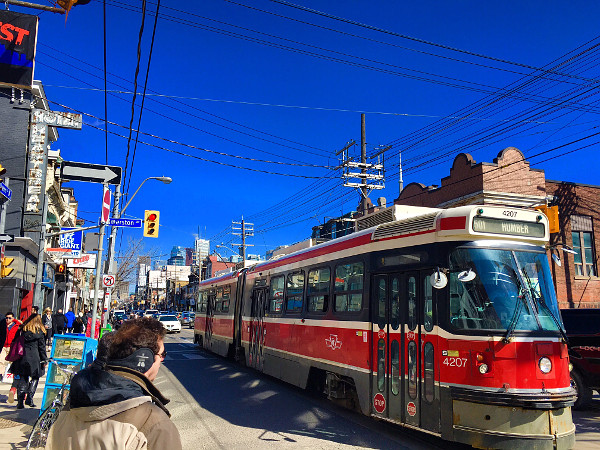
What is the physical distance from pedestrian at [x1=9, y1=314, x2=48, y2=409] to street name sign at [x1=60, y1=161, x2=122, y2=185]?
4.03 meters

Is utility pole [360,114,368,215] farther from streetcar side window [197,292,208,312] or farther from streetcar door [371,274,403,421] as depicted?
streetcar door [371,274,403,421]

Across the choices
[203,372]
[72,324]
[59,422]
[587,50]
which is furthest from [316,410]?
[72,324]

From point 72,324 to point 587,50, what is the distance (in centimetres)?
2033

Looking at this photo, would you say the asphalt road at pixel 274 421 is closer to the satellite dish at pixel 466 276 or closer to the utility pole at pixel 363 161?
the satellite dish at pixel 466 276

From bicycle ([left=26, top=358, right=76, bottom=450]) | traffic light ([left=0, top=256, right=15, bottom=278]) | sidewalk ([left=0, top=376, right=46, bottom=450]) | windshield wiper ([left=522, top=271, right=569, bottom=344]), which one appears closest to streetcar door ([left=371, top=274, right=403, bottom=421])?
windshield wiper ([left=522, top=271, right=569, bottom=344])

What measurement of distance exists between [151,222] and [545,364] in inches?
612

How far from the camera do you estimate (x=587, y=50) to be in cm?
1152

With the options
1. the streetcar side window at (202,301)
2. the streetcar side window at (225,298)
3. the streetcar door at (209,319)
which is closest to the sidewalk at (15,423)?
the streetcar side window at (225,298)

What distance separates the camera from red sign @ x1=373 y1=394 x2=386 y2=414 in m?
7.56

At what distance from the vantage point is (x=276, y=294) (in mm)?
12773

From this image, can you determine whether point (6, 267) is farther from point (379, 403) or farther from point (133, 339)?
point (133, 339)

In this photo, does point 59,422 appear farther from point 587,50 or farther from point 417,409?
→ point 587,50

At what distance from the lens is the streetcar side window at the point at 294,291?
11.3 metres

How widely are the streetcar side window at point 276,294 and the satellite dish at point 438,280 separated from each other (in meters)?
6.09
